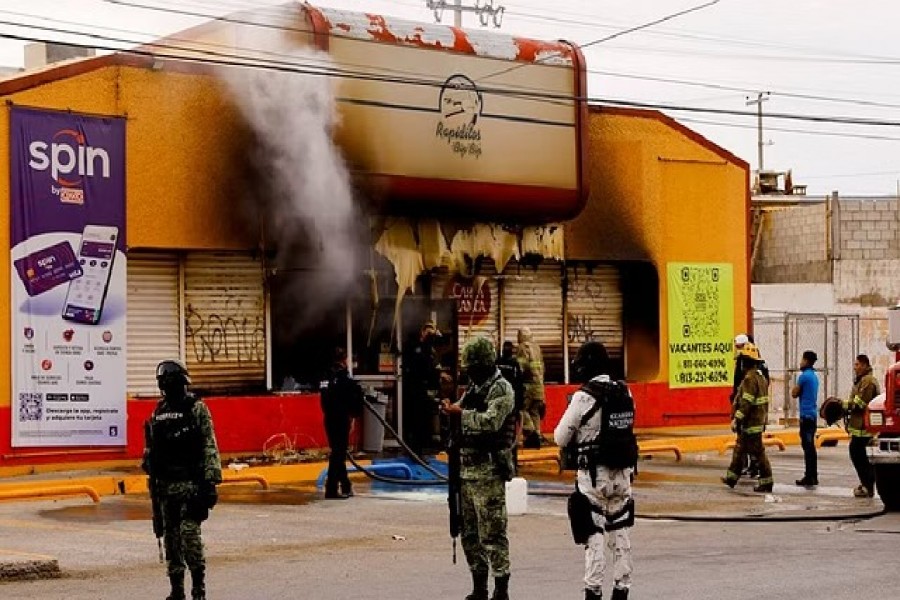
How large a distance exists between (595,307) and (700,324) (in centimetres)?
217

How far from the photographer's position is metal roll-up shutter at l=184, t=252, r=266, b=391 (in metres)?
23.3

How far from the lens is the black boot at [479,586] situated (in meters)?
10.9

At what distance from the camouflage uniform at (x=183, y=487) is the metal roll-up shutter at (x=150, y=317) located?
1177cm

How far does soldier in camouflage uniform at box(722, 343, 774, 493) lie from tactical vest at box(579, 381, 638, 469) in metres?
9.41

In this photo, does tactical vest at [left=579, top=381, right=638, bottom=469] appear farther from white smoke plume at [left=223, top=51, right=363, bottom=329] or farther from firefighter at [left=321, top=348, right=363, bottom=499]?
white smoke plume at [left=223, top=51, right=363, bottom=329]

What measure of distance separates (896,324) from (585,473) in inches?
329

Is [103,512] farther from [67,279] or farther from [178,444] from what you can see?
[178,444]

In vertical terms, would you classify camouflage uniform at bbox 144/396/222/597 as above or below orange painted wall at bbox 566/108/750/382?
below

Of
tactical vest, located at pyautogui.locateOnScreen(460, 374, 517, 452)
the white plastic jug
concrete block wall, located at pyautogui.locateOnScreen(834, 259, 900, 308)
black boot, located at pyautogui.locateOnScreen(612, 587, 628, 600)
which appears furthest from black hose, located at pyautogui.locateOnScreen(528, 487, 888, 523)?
concrete block wall, located at pyautogui.locateOnScreen(834, 259, 900, 308)

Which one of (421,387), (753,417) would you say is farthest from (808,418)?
(421,387)

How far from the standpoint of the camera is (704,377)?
95.9ft

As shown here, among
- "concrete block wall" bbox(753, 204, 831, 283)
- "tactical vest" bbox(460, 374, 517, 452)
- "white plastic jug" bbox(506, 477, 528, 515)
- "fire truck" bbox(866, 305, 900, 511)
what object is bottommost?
"white plastic jug" bbox(506, 477, 528, 515)

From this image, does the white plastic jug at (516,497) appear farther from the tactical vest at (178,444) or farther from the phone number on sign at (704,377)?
the phone number on sign at (704,377)

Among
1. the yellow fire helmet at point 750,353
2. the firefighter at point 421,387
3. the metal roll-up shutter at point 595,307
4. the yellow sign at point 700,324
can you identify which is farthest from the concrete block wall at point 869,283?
the yellow fire helmet at point 750,353
